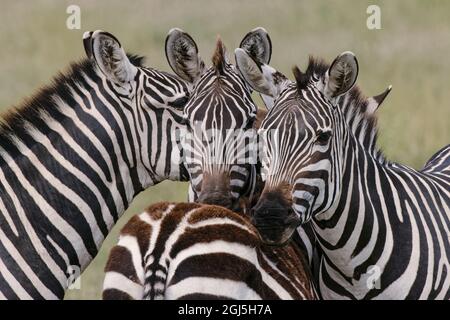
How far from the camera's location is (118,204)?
8.24 metres

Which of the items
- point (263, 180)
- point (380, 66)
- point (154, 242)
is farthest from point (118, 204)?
point (380, 66)

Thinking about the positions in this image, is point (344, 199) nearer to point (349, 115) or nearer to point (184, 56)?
point (349, 115)

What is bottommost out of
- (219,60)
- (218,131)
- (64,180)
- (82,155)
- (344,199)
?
Answer: (344,199)

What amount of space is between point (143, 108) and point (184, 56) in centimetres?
56

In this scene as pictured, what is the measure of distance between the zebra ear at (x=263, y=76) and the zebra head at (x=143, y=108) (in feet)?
2.05

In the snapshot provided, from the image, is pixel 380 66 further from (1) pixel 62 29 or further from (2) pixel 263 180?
(2) pixel 263 180

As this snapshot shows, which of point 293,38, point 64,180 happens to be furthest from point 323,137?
point 293,38

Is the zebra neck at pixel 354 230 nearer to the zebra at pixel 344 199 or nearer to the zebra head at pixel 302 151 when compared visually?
the zebra at pixel 344 199

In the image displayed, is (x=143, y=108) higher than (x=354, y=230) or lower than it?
higher

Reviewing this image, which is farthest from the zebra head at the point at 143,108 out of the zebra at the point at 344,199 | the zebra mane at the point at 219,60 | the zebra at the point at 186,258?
the zebra at the point at 186,258

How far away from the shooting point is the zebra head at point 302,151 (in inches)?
277

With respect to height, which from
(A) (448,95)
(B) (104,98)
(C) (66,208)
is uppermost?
(B) (104,98)

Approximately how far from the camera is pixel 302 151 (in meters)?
7.29
